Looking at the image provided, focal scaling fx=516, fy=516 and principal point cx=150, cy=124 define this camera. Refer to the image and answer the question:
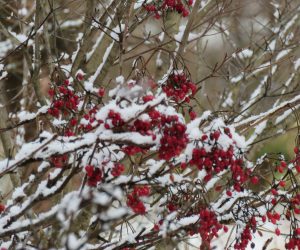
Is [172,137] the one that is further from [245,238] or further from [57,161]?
[245,238]

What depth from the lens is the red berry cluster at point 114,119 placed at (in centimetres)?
227

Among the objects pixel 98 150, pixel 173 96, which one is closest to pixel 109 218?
pixel 98 150

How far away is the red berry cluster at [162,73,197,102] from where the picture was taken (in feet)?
9.92

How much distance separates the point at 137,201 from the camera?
8.41 ft

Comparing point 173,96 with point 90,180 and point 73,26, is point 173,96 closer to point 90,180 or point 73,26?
point 90,180

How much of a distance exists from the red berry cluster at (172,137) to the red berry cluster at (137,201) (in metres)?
0.31

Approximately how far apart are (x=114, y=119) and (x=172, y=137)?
10.7 inches

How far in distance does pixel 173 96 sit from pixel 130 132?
0.78m

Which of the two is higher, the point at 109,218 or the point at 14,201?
the point at 14,201

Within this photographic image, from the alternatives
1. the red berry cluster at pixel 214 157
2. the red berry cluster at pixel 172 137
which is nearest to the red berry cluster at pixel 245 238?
the red berry cluster at pixel 214 157

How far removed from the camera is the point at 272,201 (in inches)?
117

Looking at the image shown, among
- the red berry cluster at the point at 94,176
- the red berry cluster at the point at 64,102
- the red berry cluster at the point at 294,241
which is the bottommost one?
the red berry cluster at the point at 294,241

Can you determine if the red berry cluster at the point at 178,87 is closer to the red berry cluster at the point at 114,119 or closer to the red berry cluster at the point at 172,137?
the red berry cluster at the point at 172,137

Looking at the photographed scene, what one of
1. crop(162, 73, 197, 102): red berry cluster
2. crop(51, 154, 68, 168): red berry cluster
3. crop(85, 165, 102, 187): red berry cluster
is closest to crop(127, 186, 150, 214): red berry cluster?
crop(85, 165, 102, 187): red berry cluster
